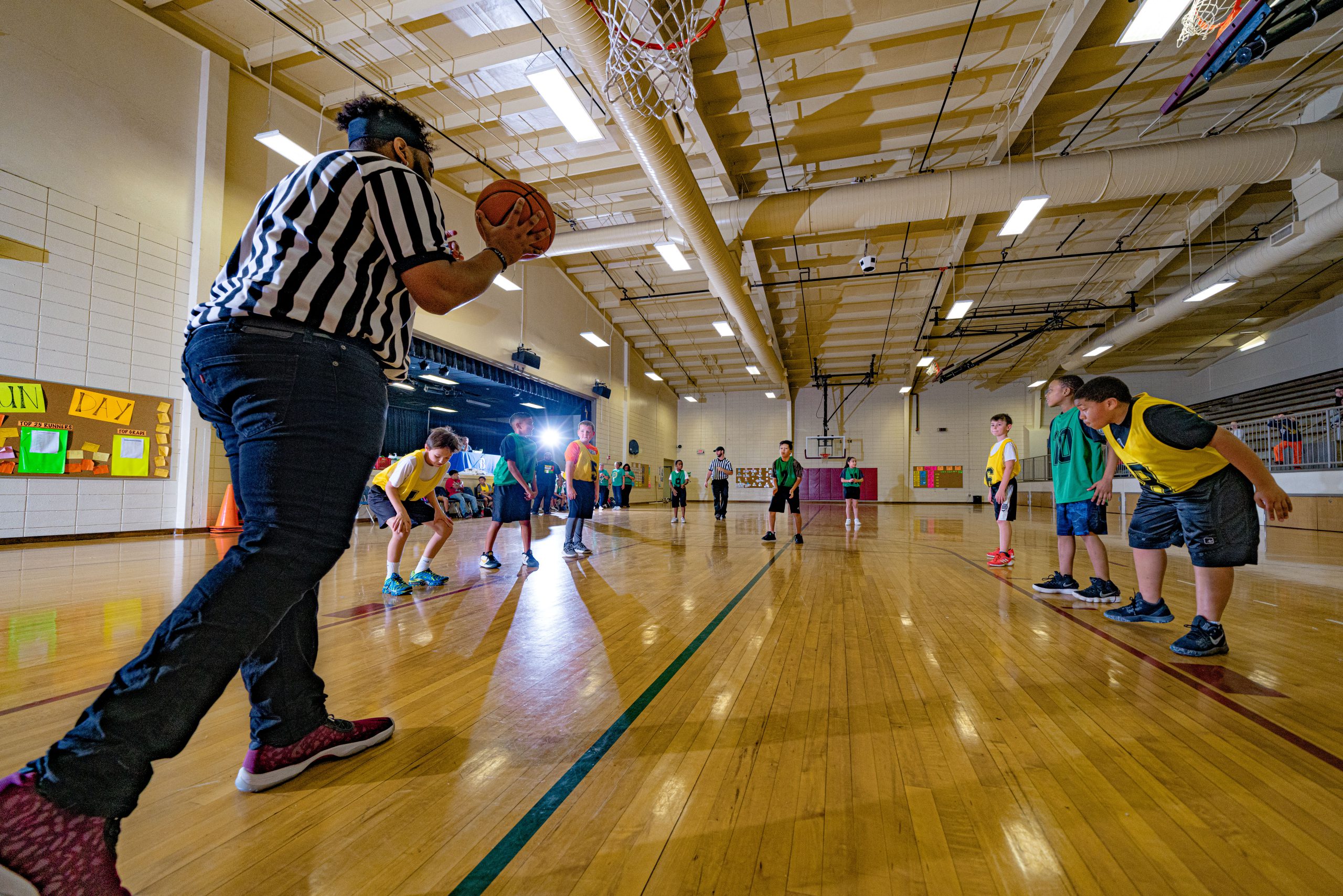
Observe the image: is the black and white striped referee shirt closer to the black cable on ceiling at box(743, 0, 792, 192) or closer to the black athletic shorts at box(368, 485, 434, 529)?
the black athletic shorts at box(368, 485, 434, 529)

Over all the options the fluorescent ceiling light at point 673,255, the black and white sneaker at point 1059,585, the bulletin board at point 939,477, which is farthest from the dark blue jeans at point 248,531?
the bulletin board at point 939,477

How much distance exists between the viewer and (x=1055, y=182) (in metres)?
7.75

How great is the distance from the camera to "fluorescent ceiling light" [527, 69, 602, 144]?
237 inches

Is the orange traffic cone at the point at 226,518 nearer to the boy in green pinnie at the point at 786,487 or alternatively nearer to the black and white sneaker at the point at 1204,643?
the boy in green pinnie at the point at 786,487

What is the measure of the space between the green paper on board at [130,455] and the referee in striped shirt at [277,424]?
776cm

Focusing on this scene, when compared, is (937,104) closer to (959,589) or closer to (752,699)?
(959,589)

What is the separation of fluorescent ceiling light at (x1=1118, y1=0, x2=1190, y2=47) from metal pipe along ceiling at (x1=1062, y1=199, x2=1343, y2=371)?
5.19 meters

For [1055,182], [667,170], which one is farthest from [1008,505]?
[667,170]

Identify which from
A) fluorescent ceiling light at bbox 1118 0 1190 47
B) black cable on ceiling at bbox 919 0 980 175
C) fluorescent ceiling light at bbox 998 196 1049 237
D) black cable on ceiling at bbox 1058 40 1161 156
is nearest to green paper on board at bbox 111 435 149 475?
black cable on ceiling at bbox 919 0 980 175

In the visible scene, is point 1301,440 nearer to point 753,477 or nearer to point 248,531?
point 753,477

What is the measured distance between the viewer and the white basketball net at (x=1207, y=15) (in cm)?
520

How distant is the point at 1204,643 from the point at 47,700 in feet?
15.3

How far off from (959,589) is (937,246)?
1021cm

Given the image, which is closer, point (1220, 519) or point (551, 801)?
point (551, 801)
